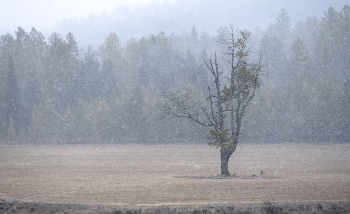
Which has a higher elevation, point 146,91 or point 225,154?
point 146,91

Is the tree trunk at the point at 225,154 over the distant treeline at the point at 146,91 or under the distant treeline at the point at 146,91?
under

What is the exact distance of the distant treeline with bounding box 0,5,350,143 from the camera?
8406 centimetres

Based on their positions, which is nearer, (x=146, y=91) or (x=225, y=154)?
(x=225, y=154)

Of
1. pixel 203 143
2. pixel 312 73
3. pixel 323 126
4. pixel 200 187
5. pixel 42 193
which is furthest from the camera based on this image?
pixel 312 73

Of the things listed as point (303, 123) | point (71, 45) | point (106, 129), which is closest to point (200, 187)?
point (303, 123)

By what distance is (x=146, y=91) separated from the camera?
95438 millimetres

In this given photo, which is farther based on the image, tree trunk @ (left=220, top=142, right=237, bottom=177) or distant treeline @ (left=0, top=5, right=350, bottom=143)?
distant treeline @ (left=0, top=5, right=350, bottom=143)

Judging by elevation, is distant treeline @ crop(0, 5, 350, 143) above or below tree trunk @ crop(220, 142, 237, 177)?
above

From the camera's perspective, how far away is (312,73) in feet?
342

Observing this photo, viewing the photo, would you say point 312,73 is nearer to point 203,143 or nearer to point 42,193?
point 203,143

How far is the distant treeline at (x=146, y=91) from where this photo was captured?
276ft

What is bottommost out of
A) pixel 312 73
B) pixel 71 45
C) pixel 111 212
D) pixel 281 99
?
pixel 111 212

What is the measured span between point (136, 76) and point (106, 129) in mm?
26070

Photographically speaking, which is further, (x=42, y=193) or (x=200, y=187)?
(x=200, y=187)
